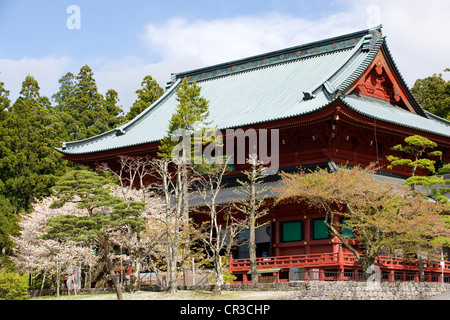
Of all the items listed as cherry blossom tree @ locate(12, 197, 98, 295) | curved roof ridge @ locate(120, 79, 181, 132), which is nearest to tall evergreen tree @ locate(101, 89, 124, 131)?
curved roof ridge @ locate(120, 79, 181, 132)

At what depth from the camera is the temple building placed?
1307 inches

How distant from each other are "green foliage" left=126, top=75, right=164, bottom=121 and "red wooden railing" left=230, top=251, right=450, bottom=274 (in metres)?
23.3

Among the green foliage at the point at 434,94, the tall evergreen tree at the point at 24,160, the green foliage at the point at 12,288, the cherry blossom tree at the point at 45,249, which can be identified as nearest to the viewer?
the green foliage at the point at 12,288

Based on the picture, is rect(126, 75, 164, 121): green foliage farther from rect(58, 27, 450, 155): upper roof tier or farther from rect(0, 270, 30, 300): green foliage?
rect(0, 270, 30, 300): green foliage

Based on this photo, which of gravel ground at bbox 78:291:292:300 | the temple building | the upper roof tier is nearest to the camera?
gravel ground at bbox 78:291:292:300

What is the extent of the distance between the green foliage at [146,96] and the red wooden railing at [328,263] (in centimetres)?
2334

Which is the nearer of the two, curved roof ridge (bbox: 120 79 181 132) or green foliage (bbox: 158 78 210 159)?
green foliage (bbox: 158 78 210 159)

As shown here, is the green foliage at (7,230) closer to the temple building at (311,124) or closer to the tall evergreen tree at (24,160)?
the temple building at (311,124)

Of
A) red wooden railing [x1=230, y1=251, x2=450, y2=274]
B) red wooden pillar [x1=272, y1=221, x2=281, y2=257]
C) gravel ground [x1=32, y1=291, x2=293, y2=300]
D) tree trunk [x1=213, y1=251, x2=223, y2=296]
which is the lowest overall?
gravel ground [x1=32, y1=291, x2=293, y2=300]

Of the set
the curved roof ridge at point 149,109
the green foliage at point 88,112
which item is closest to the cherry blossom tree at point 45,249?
the curved roof ridge at point 149,109

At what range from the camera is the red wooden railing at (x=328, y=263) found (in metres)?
31.3

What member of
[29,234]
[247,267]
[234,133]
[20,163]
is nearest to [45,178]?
[20,163]
